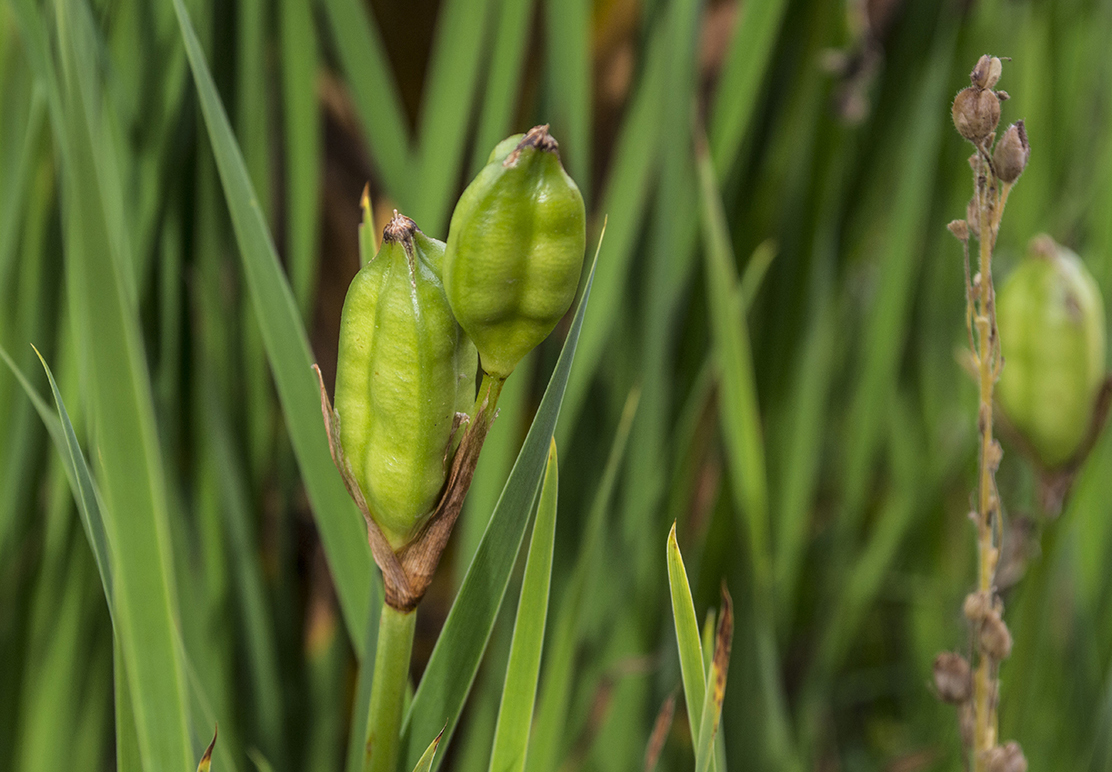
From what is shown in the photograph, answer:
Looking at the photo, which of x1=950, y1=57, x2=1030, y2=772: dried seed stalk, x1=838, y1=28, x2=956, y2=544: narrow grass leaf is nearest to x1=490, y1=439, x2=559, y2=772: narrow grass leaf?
x1=950, y1=57, x2=1030, y2=772: dried seed stalk

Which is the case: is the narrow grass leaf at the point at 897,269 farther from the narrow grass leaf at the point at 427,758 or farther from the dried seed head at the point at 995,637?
the narrow grass leaf at the point at 427,758

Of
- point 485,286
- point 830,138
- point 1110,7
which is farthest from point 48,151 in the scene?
point 1110,7

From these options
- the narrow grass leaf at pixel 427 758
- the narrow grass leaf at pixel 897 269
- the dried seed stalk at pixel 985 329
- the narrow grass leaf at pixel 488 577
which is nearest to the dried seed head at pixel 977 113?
the dried seed stalk at pixel 985 329

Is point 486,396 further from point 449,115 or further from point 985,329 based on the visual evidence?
point 449,115

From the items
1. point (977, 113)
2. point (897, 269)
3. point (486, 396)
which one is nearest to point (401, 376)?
point (486, 396)

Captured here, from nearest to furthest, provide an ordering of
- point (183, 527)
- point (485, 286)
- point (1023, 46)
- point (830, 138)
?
point (485, 286) < point (183, 527) < point (830, 138) < point (1023, 46)

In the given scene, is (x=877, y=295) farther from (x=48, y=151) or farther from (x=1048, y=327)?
(x=48, y=151)
